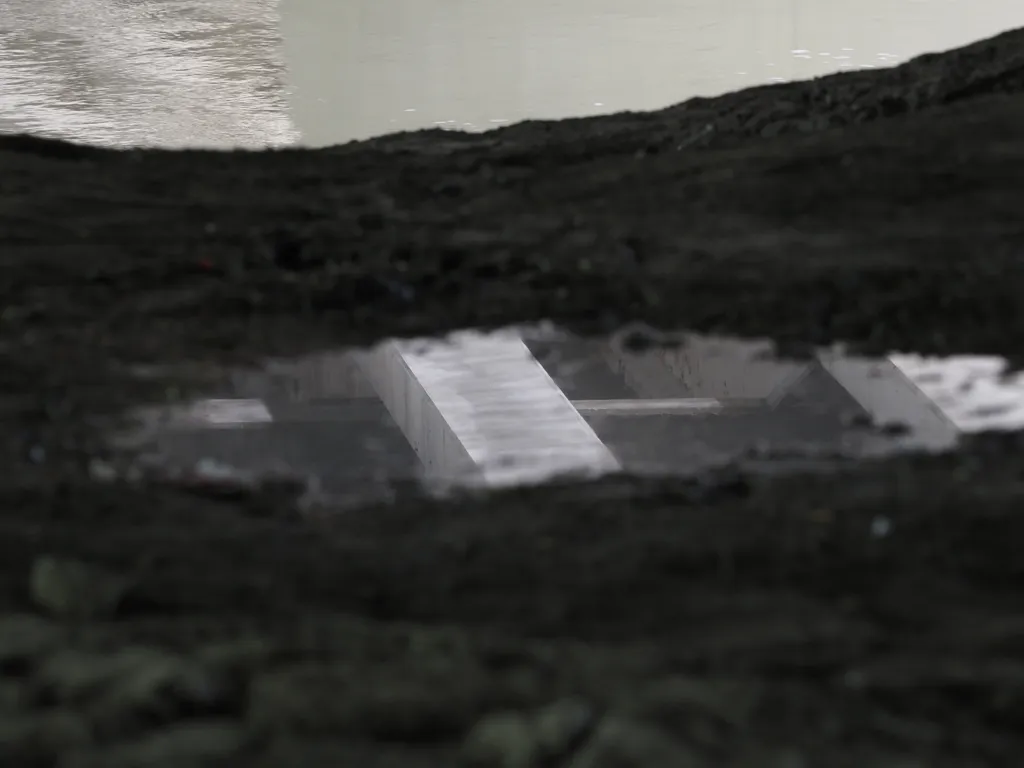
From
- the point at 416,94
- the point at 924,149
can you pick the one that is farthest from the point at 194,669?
the point at 416,94

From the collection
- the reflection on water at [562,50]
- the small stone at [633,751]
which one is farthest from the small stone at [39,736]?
the reflection on water at [562,50]

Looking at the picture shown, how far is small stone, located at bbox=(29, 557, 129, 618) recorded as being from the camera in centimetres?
66

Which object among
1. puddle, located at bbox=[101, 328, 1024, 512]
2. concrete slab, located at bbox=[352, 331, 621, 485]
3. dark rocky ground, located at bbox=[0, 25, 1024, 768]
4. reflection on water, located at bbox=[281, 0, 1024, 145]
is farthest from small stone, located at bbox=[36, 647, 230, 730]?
reflection on water, located at bbox=[281, 0, 1024, 145]

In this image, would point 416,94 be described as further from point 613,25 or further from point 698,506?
point 698,506

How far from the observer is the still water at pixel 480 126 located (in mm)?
957

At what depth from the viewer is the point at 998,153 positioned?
1.36 m

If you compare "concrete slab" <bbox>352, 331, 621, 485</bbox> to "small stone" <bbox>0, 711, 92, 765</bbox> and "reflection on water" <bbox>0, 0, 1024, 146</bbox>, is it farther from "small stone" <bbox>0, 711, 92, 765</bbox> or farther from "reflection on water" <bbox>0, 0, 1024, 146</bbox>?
"reflection on water" <bbox>0, 0, 1024, 146</bbox>

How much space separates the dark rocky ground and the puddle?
3cm

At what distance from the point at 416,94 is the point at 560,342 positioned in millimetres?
1889

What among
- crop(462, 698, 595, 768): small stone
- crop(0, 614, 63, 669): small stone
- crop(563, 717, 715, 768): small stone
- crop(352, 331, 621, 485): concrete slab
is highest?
crop(563, 717, 715, 768): small stone

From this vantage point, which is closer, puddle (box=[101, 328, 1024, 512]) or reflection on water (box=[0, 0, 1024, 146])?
puddle (box=[101, 328, 1024, 512])

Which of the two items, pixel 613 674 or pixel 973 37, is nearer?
pixel 613 674

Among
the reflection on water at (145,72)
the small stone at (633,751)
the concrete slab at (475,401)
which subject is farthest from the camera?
the reflection on water at (145,72)

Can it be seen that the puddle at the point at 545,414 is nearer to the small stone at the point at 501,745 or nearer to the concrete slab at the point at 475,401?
the concrete slab at the point at 475,401
